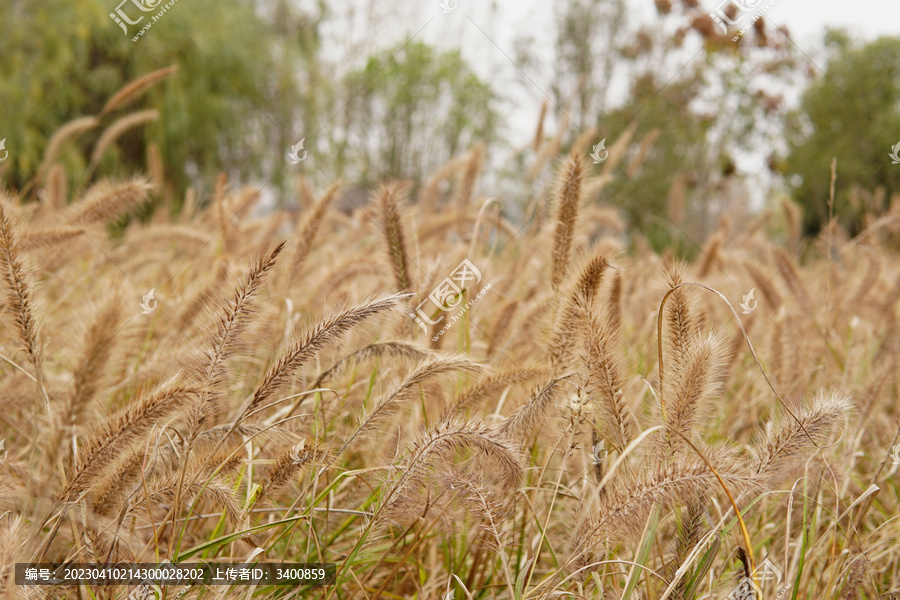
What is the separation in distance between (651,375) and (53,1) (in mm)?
7908

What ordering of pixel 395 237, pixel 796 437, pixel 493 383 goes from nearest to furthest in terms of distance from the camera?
pixel 796 437
pixel 493 383
pixel 395 237

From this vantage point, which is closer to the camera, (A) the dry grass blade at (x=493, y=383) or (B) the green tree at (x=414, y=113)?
(A) the dry grass blade at (x=493, y=383)

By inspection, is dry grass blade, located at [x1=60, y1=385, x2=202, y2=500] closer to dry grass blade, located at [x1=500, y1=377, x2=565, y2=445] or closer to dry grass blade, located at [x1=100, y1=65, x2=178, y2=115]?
dry grass blade, located at [x1=500, y1=377, x2=565, y2=445]

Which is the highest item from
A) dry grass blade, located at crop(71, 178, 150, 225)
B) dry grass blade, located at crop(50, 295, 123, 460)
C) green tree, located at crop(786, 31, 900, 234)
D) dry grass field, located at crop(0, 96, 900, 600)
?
green tree, located at crop(786, 31, 900, 234)

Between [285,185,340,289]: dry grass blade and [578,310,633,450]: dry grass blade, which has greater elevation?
A: [285,185,340,289]: dry grass blade

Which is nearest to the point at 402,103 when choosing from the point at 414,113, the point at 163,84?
the point at 414,113

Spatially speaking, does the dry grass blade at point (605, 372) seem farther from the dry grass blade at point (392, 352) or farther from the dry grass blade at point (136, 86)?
the dry grass blade at point (136, 86)

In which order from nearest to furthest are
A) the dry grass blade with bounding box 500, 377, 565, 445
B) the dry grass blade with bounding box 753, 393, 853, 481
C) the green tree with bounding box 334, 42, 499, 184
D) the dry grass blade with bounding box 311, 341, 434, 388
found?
the dry grass blade with bounding box 753, 393, 853, 481, the dry grass blade with bounding box 500, 377, 565, 445, the dry grass blade with bounding box 311, 341, 434, 388, the green tree with bounding box 334, 42, 499, 184

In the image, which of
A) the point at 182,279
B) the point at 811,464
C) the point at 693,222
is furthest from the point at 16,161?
the point at 693,222

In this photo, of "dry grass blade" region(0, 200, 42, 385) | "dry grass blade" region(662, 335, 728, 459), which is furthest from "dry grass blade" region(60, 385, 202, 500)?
"dry grass blade" region(662, 335, 728, 459)

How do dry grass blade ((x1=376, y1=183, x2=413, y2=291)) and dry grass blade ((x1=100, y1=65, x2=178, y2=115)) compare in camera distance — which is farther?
dry grass blade ((x1=100, y1=65, x2=178, y2=115))

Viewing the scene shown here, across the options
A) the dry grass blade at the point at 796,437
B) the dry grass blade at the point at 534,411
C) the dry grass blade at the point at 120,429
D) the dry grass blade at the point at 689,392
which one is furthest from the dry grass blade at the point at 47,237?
the dry grass blade at the point at 796,437

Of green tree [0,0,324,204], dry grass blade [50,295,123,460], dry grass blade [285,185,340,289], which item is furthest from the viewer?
green tree [0,0,324,204]

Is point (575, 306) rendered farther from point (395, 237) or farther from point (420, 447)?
point (395, 237)
